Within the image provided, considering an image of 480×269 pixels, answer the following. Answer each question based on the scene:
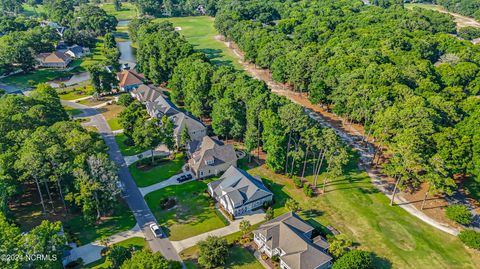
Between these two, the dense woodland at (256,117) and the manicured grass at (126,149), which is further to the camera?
the manicured grass at (126,149)

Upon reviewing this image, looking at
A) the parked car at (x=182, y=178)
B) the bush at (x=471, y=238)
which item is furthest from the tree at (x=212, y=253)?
the bush at (x=471, y=238)

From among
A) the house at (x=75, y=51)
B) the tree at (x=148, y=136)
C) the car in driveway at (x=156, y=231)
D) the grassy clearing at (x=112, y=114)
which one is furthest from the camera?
the house at (x=75, y=51)

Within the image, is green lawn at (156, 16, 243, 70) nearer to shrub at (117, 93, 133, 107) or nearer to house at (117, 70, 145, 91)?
house at (117, 70, 145, 91)

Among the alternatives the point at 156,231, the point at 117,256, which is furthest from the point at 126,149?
the point at 117,256

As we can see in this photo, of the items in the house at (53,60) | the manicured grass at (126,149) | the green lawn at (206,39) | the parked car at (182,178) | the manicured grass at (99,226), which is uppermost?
Answer: the green lawn at (206,39)

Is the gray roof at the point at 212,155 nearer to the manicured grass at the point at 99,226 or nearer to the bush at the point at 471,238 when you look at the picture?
the manicured grass at the point at 99,226

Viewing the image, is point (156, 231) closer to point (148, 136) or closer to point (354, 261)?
point (148, 136)

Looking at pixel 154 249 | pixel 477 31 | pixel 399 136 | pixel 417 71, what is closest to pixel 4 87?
pixel 154 249

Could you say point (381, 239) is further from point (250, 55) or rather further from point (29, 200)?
point (250, 55)

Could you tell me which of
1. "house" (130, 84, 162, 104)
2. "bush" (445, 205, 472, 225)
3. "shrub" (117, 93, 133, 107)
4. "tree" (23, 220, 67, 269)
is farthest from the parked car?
"bush" (445, 205, 472, 225)
